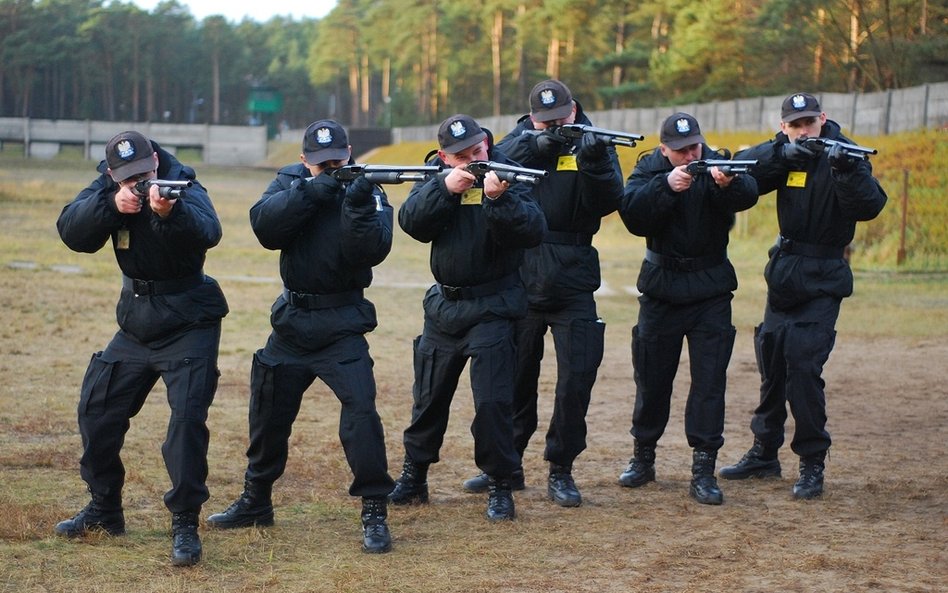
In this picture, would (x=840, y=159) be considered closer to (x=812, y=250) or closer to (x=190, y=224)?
(x=812, y=250)

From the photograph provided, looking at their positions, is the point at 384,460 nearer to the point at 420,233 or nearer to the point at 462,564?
the point at 462,564

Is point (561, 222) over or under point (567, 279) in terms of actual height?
over

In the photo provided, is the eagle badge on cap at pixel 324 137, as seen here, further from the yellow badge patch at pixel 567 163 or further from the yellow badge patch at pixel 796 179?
the yellow badge patch at pixel 796 179

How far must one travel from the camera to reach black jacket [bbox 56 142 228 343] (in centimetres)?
678

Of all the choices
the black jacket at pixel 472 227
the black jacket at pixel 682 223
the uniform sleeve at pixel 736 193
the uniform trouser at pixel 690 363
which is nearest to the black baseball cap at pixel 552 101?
the black jacket at pixel 472 227

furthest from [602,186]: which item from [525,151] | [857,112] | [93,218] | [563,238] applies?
[857,112]

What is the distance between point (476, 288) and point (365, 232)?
3.38 ft

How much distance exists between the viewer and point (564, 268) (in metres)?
8.22

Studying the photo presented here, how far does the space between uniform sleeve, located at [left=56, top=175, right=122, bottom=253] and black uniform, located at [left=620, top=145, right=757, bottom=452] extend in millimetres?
3206

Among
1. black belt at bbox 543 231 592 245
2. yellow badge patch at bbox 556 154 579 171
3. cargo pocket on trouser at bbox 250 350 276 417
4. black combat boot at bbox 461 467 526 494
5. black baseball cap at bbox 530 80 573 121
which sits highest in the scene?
black baseball cap at bbox 530 80 573 121

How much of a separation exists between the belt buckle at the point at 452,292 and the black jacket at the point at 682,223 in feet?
4.26

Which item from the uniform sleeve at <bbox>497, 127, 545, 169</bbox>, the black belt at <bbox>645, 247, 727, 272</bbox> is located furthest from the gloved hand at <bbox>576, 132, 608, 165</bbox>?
the black belt at <bbox>645, 247, 727, 272</bbox>

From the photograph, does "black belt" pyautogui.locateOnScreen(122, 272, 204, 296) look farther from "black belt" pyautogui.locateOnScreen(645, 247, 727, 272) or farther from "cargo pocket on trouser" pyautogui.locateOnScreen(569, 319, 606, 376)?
"black belt" pyautogui.locateOnScreen(645, 247, 727, 272)

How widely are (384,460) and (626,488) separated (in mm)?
2154
